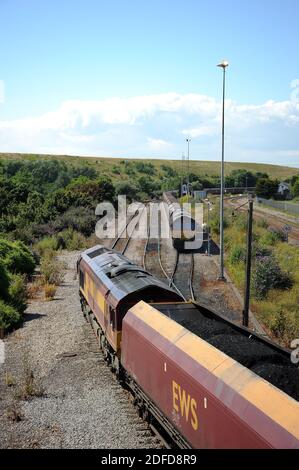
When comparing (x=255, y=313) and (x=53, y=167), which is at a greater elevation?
(x=53, y=167)

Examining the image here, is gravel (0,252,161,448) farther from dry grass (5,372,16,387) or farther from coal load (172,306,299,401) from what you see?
coal load (172,306,299,401)

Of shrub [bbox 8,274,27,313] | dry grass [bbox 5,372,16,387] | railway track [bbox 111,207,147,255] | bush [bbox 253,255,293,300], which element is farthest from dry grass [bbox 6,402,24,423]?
railway track [bbox 111,207,147,255]

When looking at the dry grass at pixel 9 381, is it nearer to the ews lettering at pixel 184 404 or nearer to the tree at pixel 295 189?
the ews lettering at pixel 184 404

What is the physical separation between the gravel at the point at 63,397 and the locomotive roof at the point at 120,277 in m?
2.36

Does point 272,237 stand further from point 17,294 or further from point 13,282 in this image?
point 17,294

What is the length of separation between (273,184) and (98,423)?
8036cm

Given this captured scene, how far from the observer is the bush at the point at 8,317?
18.6 m

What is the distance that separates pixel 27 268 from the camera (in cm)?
2895

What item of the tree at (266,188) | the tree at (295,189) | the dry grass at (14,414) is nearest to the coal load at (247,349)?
the dry grass at (14,414)

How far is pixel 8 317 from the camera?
1919cm

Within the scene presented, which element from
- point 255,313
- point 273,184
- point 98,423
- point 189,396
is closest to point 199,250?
point 255,313

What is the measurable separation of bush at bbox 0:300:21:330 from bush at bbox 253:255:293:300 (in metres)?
10.6

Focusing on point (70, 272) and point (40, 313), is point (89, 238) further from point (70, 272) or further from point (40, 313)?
point (40, 313)

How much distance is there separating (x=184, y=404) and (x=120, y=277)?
6.31 meters
